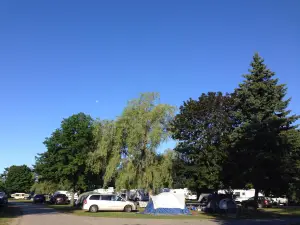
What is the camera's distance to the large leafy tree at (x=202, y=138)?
34259 millimetres

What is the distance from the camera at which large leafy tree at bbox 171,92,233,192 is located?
34.3 meters

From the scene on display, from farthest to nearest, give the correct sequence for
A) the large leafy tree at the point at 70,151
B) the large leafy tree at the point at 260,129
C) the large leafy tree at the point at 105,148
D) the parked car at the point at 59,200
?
the parked car at the point at 59,200, the large leafy tree at the point at 70,151, the large leafy tree at the point at 105,148, the large leafy tree at the point at 260,129

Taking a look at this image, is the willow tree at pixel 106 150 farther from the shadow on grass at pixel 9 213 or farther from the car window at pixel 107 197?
the shadow on grass at pixel 9 213

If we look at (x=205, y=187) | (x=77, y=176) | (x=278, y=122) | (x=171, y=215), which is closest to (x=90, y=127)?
(x=77, y=176)

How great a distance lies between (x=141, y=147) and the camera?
35.1m

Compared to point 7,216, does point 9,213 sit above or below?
above

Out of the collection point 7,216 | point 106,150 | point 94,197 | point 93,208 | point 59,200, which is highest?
point 106,150

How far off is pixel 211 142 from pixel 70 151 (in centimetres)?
1821

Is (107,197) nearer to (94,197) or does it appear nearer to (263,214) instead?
(94,197)

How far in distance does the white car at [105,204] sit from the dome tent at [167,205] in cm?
318

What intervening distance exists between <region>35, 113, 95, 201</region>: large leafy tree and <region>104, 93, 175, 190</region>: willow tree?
769 centimetres

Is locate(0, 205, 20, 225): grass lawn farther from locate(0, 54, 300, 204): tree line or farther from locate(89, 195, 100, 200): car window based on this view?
locate(0, 54, 300, 204): tree line

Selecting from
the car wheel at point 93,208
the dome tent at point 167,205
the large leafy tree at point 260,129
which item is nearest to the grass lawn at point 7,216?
the car wheel at point 93,208

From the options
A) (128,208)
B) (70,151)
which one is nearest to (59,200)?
(70,151)
